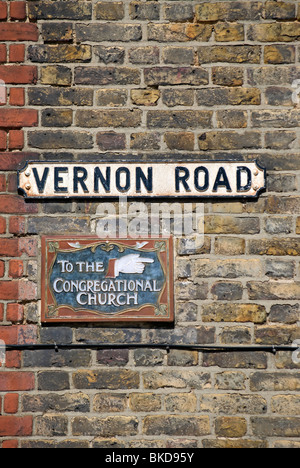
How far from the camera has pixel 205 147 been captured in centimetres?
291

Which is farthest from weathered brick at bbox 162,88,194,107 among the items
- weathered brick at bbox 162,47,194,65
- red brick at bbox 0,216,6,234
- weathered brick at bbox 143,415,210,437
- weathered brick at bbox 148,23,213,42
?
weathered brick at bbox 143,415,210,437

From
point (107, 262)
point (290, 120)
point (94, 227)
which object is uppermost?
point (290, 120)

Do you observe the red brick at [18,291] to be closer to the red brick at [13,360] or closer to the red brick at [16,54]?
the red brick at [13,360]

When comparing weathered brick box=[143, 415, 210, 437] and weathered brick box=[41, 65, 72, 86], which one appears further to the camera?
weathered brick box=[41, 65, 72, 86]

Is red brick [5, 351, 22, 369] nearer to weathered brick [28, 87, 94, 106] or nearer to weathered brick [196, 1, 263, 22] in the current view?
weathered brick [28, 87, 94, 106]

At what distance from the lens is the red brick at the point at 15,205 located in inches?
114

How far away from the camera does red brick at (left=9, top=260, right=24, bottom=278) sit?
286cm

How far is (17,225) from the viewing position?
2.88 m

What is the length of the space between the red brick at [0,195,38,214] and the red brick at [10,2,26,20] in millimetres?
939

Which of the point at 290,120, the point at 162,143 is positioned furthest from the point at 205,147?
the point at 290,120

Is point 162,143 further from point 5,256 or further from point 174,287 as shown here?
point 5,256

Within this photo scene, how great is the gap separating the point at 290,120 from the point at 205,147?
0.47 metres

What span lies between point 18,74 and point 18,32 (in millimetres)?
220

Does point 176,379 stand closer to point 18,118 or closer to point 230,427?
point 230,427
